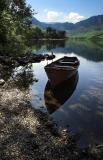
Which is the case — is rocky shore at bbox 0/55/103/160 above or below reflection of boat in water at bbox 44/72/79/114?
above

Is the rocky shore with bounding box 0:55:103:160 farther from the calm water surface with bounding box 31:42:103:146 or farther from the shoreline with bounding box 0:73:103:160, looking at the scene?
the calm water surface with bounding box 31:42:103:146

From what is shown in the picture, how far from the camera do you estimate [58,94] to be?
3225cm

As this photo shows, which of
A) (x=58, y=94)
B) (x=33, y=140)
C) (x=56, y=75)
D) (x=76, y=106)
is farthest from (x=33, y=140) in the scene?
(x=56, y=75)

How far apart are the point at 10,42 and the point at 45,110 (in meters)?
38.6

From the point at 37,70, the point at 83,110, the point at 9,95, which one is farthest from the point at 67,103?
the point at 37,70

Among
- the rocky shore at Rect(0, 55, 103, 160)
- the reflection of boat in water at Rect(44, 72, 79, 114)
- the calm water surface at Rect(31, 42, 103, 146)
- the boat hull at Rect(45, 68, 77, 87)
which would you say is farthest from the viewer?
the boat hull at Rect(45, 68, 77, 87)

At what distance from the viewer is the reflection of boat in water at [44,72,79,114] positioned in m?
27.8

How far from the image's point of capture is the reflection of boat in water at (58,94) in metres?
27.8

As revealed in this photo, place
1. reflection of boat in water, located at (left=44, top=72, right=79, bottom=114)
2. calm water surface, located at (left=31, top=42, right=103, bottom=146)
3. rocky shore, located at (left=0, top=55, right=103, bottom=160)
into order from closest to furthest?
rocky shore, located at (left=0, top=55, right=103, bottom=160) < calm water surface, located at (left=31, top=42, right=103, bottom=146) < reflection of boat in water, located at (left=44, top=72, right=79, bottom=114)

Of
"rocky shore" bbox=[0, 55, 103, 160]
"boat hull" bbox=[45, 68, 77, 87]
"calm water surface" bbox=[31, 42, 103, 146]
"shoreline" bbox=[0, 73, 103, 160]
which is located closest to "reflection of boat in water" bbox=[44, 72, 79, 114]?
"calm water surface" bbox=[31, 42, 103, 146]

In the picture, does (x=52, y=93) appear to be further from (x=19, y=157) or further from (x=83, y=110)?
(x=19, y=157)

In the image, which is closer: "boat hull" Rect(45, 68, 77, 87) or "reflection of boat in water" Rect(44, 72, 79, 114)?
"reflection of boat in water" Rect(44, 72, 79, 114)

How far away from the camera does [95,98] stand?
103ft

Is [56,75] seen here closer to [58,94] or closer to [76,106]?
[58,94]
